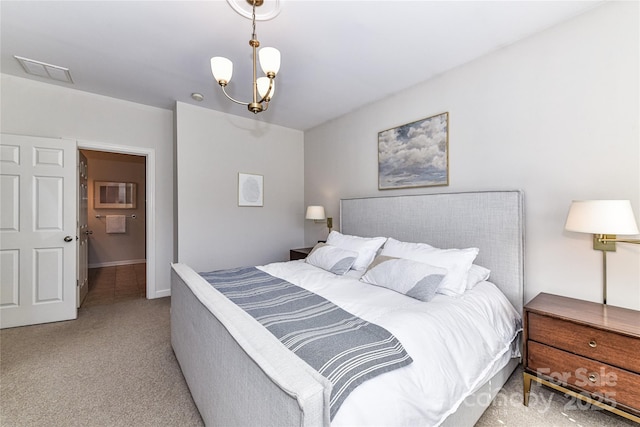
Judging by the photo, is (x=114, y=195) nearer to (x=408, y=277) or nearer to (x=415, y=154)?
(x=415, y=154)

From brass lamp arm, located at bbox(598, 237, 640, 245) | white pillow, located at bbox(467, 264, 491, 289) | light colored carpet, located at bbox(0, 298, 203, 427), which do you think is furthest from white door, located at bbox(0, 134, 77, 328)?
brass lamp arm, located at bbox(598, 237, 640, 245)

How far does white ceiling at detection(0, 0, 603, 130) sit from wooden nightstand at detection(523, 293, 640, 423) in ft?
6.54

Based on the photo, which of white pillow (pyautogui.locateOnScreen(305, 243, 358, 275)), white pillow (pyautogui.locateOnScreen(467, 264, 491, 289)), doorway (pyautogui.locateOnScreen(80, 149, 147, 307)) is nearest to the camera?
white pillow (pyautogui.locateOnScreen(467, 264, 491, 289))

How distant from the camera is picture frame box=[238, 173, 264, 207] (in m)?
4.06

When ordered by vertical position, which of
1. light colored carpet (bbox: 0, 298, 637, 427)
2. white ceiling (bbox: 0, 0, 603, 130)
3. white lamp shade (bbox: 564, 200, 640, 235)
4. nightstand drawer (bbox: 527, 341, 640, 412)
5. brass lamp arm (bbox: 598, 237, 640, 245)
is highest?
white ceiling (bbox: 0, 0, 603, 130)

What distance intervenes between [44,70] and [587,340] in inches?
194

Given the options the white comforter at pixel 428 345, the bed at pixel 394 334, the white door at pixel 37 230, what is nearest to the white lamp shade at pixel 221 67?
the bed at pixel 394 334

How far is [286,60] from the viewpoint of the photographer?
252 cm

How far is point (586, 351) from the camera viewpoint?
1.51 m

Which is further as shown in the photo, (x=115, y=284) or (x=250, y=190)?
(x=115, y=284)

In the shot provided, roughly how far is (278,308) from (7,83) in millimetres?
3873

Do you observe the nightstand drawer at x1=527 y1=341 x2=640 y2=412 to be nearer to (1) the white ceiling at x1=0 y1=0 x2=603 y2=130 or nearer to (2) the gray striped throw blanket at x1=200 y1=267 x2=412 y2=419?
(2) the gray striped throw blanket at x1=200 y1=267 x2=412 y2=419

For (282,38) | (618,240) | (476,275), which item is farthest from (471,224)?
(282,38)

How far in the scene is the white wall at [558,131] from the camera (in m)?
1.74
